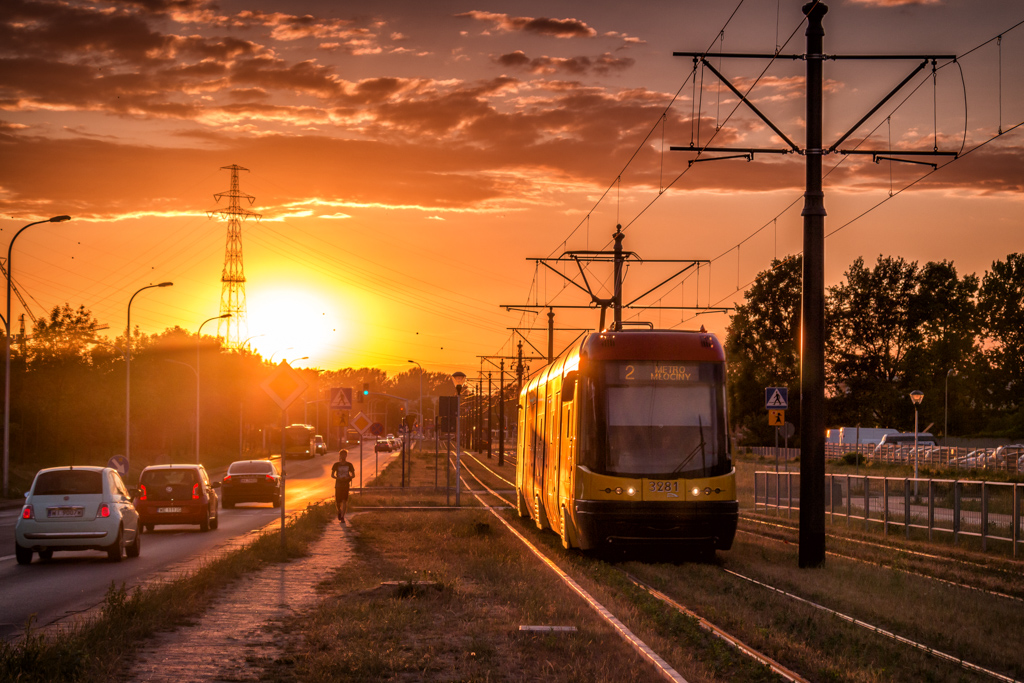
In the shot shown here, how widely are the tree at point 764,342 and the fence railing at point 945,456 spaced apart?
1109cm

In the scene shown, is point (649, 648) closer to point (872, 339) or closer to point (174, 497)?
point (174, 497)

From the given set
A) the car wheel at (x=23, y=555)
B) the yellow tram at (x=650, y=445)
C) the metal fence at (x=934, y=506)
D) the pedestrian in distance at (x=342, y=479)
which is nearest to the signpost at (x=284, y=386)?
the car wheel at (x=23, y=555)

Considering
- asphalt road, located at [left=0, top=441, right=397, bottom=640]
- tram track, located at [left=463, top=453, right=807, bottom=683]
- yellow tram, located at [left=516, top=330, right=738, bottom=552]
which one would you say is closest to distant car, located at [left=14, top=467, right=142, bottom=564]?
asphalt road, located at [left=0, top=441, right=397, bottom=640]

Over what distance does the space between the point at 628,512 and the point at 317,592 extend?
16.1 feet

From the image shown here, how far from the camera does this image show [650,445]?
1712 centimetres

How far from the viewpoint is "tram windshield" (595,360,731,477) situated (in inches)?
671

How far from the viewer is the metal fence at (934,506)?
19578 mm

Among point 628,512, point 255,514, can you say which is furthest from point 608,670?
point 255,514

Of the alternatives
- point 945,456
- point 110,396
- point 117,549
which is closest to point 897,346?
point 945,456

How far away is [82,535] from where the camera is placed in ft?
62.4

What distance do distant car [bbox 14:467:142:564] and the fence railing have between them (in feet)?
126

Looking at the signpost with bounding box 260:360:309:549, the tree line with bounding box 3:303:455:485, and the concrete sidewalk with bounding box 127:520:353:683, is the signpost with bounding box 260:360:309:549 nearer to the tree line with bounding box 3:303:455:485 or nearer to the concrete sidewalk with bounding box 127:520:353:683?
the concrete sidewalk with bounding box 127:520:353:683

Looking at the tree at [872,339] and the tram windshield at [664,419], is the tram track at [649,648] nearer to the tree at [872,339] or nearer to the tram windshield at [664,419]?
the tram windshield at [664,419]

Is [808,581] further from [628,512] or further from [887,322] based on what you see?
[887,322]
